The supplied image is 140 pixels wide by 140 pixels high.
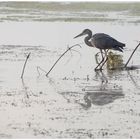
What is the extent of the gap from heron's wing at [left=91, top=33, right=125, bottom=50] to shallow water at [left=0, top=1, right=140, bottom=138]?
327 millimetres

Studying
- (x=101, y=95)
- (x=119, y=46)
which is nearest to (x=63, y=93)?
(x=101, y=95)

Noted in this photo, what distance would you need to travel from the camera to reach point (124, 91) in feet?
31.8

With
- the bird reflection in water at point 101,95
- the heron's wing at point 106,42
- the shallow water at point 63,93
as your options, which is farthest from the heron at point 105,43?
Result: the bird reflection in water at point 101,95

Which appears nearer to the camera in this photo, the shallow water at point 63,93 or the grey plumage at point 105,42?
the shallow water at point 63,93

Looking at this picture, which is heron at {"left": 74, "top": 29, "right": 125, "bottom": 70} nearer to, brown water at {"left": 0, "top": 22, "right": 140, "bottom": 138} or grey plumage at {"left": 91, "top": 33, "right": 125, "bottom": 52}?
grey plumage at {"left": 91, "top": 33, "right": 125, "bottom": 52}

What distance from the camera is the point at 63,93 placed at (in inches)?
373

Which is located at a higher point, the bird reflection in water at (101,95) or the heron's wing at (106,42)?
the heron's wing at (106,42)

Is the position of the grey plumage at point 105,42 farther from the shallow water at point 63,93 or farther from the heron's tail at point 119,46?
the shallow water at point 63,93

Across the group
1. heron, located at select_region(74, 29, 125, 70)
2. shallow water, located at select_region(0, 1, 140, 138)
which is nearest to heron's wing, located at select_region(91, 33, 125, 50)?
heron, located at select_region(74, 29, 125, 70)

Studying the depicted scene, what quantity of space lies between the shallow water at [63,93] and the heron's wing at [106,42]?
0.33 metres

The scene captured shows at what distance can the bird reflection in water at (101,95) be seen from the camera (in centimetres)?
888

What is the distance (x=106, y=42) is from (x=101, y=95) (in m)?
2.85

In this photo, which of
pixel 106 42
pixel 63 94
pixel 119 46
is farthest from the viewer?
pixel 106 42

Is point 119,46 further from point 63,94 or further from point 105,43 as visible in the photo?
point 63,94
